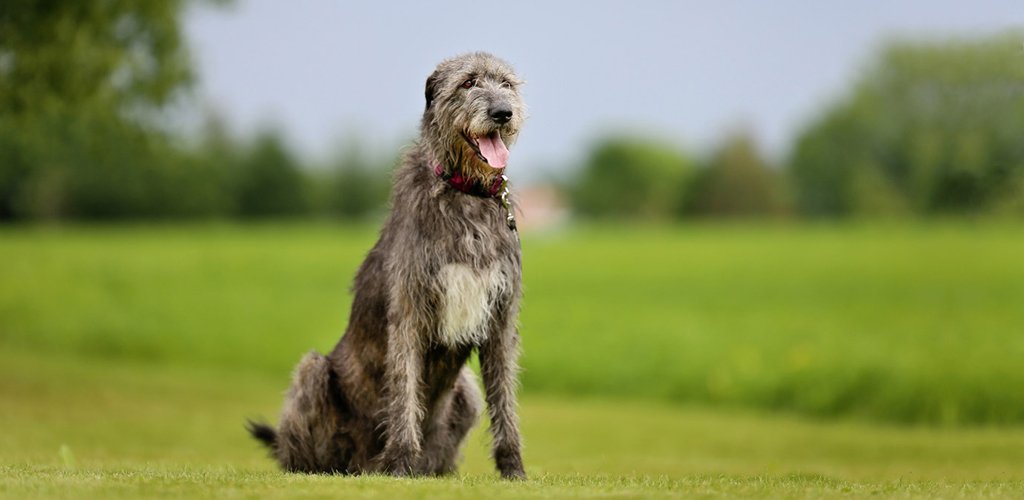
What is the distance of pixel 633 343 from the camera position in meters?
24.0

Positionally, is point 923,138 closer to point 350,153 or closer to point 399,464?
point 399,464

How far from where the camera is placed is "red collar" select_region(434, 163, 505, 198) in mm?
8266

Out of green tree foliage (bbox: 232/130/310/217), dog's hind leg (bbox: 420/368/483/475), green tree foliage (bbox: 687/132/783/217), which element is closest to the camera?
dog's hind leg (bbox: 420/368/483/475)

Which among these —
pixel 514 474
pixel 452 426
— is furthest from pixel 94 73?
pixel 514 474

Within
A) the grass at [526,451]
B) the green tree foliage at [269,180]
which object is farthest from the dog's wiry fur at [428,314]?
the green tree foliage at [269,180]

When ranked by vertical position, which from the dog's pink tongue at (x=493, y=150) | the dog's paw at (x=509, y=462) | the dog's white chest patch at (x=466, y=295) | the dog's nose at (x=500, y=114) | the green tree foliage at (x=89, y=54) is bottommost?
the dog's paw at (x=509, y=462)

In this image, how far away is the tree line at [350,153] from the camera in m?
19.2

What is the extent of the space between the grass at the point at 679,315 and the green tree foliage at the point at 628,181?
85930 millimetres

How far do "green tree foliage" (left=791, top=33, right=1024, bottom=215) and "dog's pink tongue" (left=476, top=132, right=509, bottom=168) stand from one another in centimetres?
638

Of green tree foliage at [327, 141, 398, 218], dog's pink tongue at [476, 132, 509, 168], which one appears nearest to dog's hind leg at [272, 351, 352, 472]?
dog's pink tongue at [476, 132, 509, 168]

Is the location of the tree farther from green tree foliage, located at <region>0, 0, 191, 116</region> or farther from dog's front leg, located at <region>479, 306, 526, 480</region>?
dog's front leg, located at <region>479, 306, 526, 480</region>

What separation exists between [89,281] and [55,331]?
7.00 metres

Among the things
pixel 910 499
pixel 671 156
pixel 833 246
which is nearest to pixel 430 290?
pixel 910 499

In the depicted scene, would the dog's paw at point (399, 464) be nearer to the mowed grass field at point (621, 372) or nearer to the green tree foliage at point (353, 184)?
the mowed grass field at point (621, 372)
